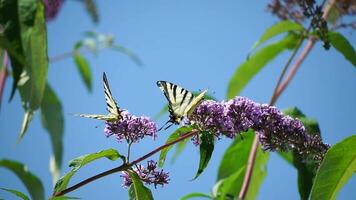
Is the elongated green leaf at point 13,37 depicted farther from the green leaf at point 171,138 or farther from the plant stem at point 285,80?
the plant stem at point 285,80

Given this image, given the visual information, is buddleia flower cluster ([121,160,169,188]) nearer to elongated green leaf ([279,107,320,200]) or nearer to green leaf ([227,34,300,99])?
elongated green leaf ([279,107,320,200])

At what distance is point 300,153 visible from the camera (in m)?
1.89

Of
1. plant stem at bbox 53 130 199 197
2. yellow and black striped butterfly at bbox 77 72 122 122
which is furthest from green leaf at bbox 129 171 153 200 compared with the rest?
yellow and black striped butterfly at bbox 77 72 122 122

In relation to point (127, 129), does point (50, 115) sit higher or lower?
higher

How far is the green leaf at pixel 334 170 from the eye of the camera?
5.27 feet

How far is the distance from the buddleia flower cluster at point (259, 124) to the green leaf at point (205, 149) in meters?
0.06

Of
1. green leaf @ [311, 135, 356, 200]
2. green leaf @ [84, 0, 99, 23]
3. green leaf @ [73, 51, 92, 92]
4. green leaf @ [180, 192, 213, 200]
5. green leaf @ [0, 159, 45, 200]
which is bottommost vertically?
green leaf @ [311, 135, 356, 200]

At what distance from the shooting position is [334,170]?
1644mm

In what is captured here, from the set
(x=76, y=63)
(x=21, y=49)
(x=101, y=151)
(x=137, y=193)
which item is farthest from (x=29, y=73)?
(x=76, y=63)

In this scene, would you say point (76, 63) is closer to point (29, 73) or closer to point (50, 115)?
point (50, 115)

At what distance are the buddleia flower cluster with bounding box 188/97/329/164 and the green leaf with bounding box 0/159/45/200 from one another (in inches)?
A: 27.0

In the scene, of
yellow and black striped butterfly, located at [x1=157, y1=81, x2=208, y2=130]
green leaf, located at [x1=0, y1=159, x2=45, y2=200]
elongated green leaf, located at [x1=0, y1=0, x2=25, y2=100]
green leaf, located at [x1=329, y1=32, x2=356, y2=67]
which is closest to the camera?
elongated green leaf, located at [x1=0, y1=0, x2=25, y2=100]

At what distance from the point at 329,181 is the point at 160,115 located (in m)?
1.46

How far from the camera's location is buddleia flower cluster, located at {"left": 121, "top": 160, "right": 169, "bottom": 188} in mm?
1763
